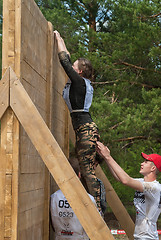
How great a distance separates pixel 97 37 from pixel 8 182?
932 centimetres

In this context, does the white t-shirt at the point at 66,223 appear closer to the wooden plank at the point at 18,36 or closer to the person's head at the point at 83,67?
the person's head at the point at 83,67

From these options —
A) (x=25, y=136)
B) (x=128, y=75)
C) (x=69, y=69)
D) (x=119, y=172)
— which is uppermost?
(x=69, y=69)

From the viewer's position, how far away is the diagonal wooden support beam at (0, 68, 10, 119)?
9.18 ft

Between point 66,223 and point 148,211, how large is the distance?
776 millimetres

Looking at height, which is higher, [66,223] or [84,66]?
[84,66]

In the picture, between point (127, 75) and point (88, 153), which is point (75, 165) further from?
point (127, 75)

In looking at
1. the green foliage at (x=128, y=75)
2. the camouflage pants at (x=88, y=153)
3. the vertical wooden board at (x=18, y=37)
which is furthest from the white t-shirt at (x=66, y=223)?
the green foliage at (x=128, y=75)

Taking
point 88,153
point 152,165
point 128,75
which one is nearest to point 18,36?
point 88,153

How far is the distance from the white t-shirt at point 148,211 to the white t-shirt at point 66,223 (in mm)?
515

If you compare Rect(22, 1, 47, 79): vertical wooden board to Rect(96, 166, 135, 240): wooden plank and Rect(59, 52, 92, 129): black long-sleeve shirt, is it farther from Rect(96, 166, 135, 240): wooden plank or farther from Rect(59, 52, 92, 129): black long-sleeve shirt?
Rect(96, 166, 135, 240): wooden plank

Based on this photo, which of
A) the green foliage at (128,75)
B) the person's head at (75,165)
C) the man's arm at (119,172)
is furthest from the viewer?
the green foliage at (128,75)

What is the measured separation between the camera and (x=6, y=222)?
8.89 ft

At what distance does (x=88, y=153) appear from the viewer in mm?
3537

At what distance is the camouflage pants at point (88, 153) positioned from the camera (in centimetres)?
353
